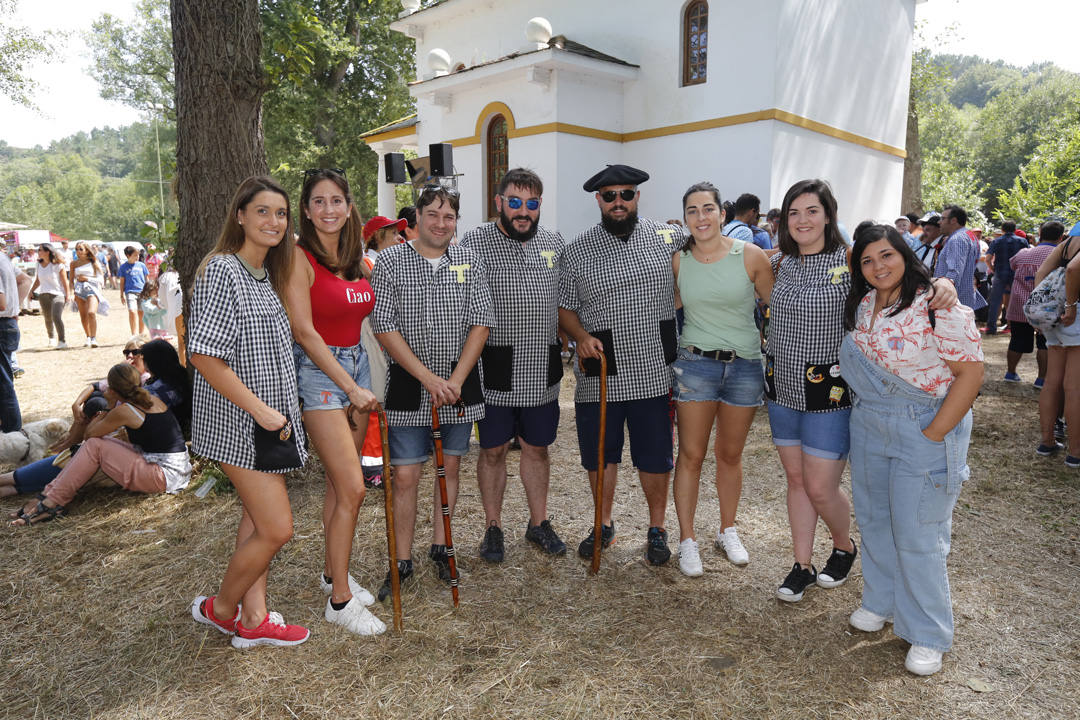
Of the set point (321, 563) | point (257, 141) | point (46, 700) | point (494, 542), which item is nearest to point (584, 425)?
point (494, 542)

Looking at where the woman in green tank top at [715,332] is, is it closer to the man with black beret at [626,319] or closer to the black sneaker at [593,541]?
the man with black beret at [626,319]

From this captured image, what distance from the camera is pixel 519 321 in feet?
12.7

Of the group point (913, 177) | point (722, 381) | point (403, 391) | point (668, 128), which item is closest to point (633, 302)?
point (722, 381)

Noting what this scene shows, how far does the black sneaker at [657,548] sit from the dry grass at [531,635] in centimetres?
7

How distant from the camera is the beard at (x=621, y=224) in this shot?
3857 mm

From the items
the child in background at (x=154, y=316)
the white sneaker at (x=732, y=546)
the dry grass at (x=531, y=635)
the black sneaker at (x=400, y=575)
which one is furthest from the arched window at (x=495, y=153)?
the black sneaker at (x=400, y=575)

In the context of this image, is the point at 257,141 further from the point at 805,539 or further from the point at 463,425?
the point at 805,539

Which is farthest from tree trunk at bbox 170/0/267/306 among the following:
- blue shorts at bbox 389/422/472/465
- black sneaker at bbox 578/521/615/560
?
black sneaker at bbox 578/521/615/560

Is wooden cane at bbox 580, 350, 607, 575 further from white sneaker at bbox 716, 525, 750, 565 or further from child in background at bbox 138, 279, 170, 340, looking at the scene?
child in background at bbox 138, 279, 170, 340

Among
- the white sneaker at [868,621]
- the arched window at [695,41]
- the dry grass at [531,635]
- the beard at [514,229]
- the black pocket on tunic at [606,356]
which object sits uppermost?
the arched window at [695,41]

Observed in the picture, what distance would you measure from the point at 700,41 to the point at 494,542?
11.9m

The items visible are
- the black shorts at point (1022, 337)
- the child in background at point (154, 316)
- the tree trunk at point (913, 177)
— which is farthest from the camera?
the tree trunk at point (913, 177)

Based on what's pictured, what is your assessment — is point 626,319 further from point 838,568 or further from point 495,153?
point 495,153

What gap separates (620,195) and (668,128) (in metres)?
10.5
